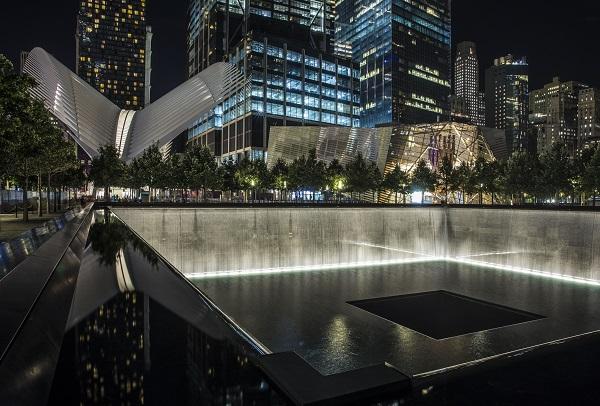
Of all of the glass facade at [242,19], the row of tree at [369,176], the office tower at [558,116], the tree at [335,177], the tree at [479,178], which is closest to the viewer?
the row of tree at [369,176]

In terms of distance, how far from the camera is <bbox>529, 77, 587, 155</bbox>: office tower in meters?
156

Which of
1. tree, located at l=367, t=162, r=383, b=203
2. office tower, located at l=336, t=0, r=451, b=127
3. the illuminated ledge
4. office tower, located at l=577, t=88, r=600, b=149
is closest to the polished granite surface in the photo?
the illuminated ledge

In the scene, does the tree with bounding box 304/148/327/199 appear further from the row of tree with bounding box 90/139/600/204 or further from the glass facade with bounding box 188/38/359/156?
the glass facade with bounding box 188/38/359/156

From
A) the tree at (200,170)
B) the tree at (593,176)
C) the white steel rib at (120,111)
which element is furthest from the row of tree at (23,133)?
the tree at (593,176)

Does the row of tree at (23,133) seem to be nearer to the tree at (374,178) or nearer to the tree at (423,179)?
the tree at (374,178)

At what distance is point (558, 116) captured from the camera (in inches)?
6319

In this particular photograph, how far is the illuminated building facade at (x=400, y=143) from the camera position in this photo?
64.8 meters

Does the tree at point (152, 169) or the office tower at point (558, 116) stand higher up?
the office tower at point (558, 116)

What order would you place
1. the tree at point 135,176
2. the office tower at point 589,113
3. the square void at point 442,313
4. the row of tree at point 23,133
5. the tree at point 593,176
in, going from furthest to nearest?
the office tower at point 589,113, the tree at point 135,176, the tree at point 593,176, the square void at point 442,313, the row of tree at point 23,133

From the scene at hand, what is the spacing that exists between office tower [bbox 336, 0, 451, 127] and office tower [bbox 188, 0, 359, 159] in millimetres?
24663

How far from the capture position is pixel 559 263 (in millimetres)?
26969

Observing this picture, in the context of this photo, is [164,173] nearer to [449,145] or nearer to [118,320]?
[449,145]

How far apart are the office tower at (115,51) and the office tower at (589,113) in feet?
498

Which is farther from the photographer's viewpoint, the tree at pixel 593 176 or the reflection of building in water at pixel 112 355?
the tree at pixel 593 176
